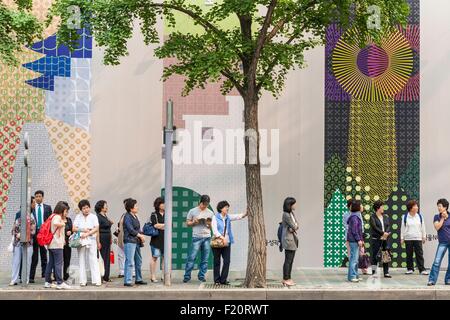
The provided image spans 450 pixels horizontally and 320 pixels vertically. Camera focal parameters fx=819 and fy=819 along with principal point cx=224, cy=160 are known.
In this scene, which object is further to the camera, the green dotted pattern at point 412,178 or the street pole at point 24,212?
the green dotted pattern at point 412,178

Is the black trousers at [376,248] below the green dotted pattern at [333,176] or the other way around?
below

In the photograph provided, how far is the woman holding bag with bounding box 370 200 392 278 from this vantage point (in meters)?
18.1

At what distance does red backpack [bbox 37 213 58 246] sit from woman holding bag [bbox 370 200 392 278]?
7.04 meters

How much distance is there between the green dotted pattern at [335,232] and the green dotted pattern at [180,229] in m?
2.87

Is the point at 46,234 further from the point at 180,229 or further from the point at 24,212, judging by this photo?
the point at 180,229

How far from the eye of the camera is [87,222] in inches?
647

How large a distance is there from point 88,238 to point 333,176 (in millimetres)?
6518

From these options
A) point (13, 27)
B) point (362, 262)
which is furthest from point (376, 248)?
point (13, 27)

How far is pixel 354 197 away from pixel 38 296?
8.25 meters

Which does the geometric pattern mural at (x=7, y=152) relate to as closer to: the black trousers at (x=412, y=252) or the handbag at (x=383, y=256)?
the handbag at (x=383, y=256)

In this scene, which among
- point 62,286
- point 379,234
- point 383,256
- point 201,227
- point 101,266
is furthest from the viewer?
point 379,234

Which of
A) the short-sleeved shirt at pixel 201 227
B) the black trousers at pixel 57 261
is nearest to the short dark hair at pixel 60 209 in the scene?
the black trousers at pixel 57 261

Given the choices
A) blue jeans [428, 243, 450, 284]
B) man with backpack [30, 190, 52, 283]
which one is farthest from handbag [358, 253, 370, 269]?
man with backpack [30, 190, 52, 283]

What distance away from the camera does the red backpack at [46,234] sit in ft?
51.4
